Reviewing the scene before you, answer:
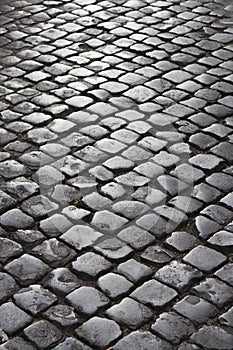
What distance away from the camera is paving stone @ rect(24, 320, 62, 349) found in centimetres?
355

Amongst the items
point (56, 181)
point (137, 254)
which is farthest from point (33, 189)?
point (137, 254)

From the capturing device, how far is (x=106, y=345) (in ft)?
11.6

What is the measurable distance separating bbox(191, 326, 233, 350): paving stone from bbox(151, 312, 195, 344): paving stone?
0.05 m

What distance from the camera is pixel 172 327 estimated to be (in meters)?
3.65

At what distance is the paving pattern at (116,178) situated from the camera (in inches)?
147

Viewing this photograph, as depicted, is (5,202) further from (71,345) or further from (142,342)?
(142,342)

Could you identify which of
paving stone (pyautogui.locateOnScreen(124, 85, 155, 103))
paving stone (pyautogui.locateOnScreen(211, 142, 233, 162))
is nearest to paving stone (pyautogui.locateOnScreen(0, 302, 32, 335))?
paving stone (pyautogui.locateOnScreen(211, 142, 233, 162))

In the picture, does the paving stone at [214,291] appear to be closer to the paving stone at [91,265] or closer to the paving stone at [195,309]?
the paving stone at [195,309]

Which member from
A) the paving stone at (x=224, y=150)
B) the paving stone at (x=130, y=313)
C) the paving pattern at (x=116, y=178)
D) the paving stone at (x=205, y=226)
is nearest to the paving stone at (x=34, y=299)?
the paving pattern at (x=116, y=178)

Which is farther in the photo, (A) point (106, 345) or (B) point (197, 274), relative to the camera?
(B) point (197, 274)

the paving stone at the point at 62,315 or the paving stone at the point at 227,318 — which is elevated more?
the paving stone at the point at 62,315

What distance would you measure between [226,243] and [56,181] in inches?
49.8

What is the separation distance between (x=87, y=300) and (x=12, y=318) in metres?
0.42

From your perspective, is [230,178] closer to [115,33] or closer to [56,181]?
[56,181]
